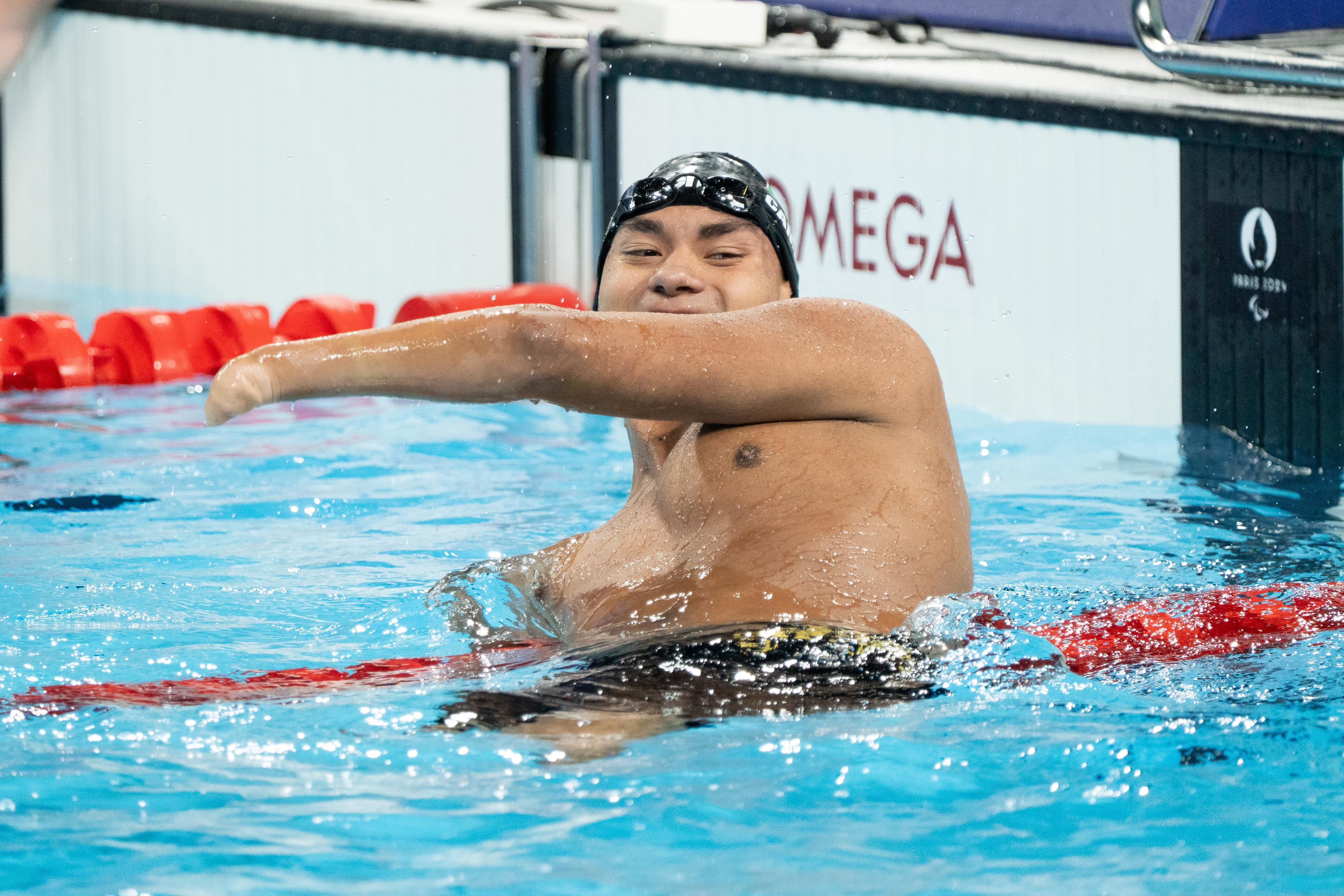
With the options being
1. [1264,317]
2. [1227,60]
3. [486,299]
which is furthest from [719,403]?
[486,299]

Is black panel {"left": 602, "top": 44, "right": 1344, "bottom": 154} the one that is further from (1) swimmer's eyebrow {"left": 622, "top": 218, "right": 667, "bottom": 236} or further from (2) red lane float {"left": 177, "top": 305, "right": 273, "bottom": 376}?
(1) swimmer's eyebrow {"left": 622, "top": 218, "right": 667, "bottom": 236}

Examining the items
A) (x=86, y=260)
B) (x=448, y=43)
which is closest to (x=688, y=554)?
(x=448, y=43)

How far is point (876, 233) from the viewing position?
5.83m

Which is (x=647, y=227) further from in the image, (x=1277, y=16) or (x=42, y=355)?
(x=42, y=355)

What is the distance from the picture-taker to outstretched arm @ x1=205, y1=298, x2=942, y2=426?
2.23 m

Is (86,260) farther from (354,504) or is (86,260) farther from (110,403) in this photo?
(354,504)

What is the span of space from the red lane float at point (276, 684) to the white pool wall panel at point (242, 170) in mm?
4453

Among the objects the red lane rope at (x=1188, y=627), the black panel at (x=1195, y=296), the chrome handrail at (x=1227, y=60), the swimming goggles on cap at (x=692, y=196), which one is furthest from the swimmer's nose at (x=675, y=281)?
the black panel at (x=1195, y=296)

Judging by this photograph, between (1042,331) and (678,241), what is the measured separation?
2.64m

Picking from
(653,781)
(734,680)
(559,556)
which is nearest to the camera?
(653,781)

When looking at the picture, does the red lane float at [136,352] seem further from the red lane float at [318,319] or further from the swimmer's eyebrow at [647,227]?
the swimmer's eyebrow at [647,227]

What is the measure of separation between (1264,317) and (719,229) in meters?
2.28

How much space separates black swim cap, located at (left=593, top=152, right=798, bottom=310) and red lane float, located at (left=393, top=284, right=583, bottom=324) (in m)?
3.41

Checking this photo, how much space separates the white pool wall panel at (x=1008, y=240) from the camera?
5.02 metres
